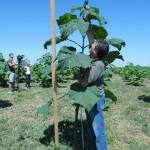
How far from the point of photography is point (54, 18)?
4.68 meters

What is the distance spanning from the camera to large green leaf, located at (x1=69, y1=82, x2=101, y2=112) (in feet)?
13.3

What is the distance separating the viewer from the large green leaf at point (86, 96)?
4.04 meters

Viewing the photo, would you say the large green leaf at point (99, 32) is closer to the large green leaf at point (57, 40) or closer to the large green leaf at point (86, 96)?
the large green leaf at point (57, 40)

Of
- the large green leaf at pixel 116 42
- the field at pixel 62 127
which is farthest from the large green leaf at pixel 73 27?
the field at pixel 62 127

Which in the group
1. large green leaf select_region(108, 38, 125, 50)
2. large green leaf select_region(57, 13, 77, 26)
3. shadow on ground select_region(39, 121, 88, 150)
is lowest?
shadow on ground select_region(39, 121, 88, 150)

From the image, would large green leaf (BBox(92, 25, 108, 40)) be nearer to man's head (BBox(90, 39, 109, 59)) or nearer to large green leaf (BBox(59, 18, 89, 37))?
large green leaf (BBox(59, 18, 89, 37))

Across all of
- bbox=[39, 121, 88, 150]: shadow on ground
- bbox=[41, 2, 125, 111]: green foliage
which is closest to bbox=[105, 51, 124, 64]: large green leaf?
bbox=[41, 2, 125, 111]: green foliage

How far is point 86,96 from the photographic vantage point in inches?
164

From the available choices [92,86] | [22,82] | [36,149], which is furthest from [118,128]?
[22,82]

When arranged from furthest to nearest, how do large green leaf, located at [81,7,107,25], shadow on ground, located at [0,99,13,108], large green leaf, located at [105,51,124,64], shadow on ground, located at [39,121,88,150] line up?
shadow on ground, located at [0,99,13,108] → shadow on ground, located at [39,121,88,150] → large green leaf, located at [105,51,124,64] → large green leaf, located at [81,7,107,25]

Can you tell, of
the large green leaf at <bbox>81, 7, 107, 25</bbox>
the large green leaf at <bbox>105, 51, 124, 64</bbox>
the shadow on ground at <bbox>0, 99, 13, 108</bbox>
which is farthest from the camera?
the shadow on ground at <bbox>0, 99, 13, 108</bbox>

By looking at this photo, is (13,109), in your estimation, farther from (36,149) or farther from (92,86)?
(92,86)

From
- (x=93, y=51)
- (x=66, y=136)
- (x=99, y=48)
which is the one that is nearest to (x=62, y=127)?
(x=66, y=136)

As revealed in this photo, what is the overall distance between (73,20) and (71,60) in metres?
0.64
